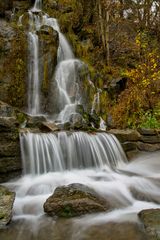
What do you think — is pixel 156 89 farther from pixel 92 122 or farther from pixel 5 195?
pixel 5 195

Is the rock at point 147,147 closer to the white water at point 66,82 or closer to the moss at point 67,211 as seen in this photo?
the white water at point 66,82

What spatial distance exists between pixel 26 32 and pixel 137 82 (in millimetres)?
4964

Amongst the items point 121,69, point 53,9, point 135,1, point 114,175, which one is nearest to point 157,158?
point 114,175

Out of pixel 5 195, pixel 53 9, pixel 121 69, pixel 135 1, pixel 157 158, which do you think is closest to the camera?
pixel 5 195

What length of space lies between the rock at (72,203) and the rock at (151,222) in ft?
2.59

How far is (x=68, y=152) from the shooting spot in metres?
8.31

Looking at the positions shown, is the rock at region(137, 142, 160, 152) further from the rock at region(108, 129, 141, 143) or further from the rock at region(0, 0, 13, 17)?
the rock at region(0, 0, 13, 17)

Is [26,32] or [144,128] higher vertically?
[26,32]

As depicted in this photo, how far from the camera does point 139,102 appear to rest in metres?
11.8

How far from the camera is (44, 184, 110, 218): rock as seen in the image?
5238mm

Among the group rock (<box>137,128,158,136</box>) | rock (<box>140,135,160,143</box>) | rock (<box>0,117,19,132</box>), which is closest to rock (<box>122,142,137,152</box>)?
rock (<box>140,135,160,143</box>)

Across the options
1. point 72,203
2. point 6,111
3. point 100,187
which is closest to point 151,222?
point 72,203

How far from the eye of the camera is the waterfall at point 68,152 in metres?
7.81

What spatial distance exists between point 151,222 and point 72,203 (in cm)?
133
